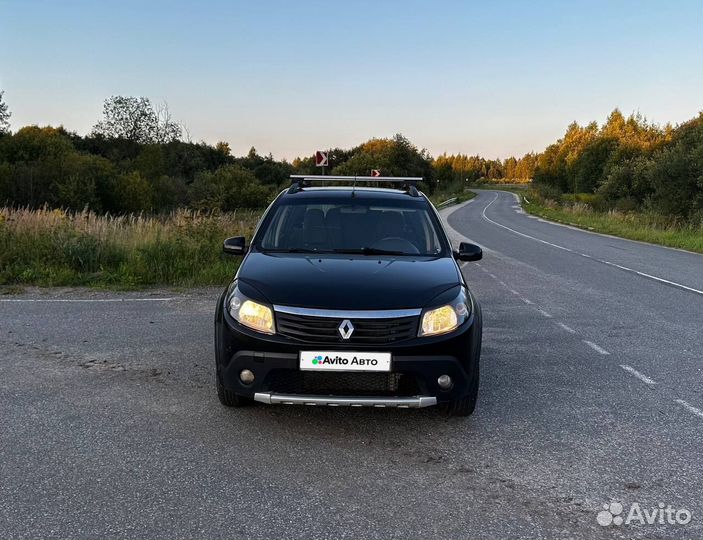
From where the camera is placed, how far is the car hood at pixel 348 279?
12.4ft

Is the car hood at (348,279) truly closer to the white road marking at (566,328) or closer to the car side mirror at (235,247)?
the car side mirror at (235,247)

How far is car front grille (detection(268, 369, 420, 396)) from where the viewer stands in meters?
3.65

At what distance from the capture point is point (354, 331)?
3.63m

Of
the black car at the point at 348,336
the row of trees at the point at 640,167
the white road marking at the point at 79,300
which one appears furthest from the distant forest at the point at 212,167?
the black car at the point at 348,336

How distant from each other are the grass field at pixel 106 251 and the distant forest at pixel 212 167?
378 cm

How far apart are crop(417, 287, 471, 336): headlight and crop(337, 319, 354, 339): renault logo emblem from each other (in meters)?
0.44

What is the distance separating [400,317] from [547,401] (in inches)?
67.5

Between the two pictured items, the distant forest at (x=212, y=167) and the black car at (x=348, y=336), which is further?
the distant forest at (x=212, y=167)

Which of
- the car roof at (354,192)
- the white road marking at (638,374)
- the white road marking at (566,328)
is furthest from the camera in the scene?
the white road marking at (566,328)

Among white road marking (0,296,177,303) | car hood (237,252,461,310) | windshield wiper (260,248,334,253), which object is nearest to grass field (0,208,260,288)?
white road marking (0,296,177,303)

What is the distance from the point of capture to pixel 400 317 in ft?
12.1

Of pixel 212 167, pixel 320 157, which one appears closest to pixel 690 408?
pixel 320 157

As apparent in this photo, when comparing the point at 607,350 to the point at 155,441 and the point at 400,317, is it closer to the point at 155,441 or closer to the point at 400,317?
the point at 400,317

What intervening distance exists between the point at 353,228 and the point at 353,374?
1826 mm
